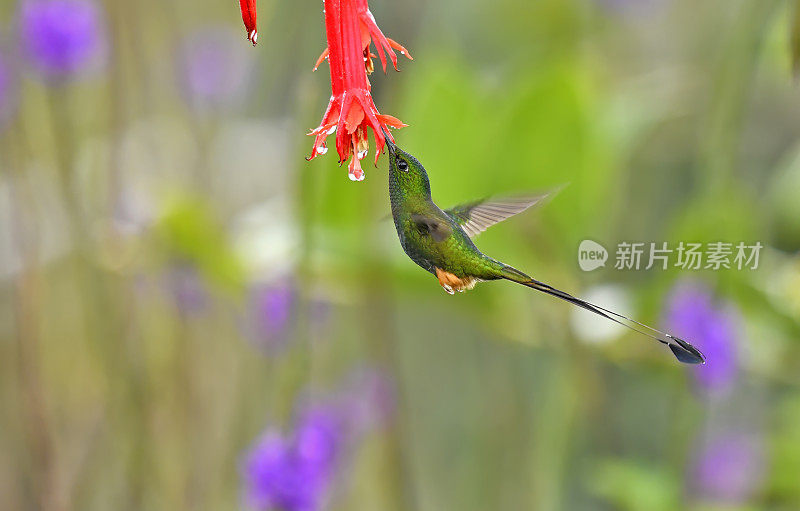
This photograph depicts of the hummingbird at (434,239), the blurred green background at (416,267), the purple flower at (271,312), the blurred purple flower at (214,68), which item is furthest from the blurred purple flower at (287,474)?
the blurred purple flower at (214,68)

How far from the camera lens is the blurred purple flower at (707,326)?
0.64m

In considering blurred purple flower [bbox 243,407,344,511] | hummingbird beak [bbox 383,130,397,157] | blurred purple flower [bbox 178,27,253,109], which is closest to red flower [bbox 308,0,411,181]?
hummingbird beak [bbox 383,130,397,157]

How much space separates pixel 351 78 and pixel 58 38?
2.32 ft

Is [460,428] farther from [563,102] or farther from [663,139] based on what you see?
[563,102]

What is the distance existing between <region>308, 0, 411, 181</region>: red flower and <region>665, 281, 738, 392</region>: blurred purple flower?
1.28 feet

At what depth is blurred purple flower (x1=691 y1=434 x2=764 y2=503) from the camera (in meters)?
0.81

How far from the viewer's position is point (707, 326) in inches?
25.8

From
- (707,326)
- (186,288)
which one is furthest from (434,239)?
(186,288)

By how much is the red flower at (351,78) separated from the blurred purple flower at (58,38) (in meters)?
0.69

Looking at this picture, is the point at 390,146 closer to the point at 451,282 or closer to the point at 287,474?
the point at 451,282

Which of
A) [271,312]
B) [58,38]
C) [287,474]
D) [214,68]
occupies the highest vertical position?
[214,68]

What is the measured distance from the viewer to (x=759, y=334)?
25.7 inches

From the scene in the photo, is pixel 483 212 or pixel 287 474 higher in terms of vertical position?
pixel 483 212

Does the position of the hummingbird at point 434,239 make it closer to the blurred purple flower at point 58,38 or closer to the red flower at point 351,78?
the red flower at point 351,78
